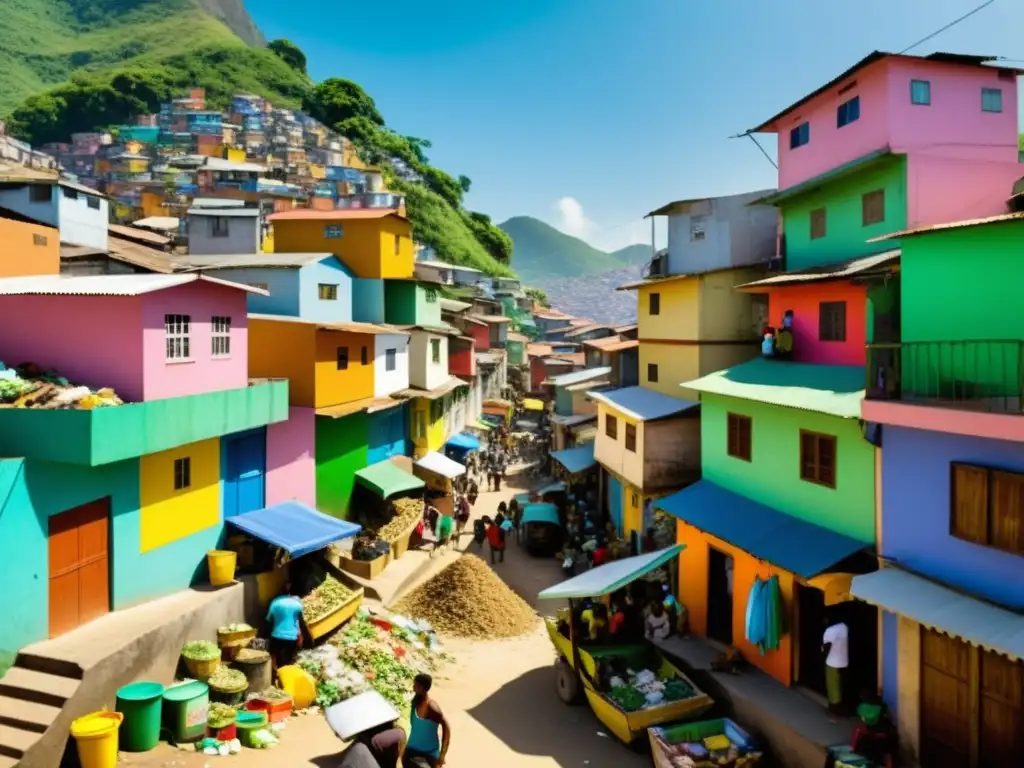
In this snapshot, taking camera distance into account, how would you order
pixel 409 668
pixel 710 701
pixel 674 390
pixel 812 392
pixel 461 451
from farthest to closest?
pixel 461 451, pixel 674 390, pixel 409 668, pixel 812 392, pixel 710 701

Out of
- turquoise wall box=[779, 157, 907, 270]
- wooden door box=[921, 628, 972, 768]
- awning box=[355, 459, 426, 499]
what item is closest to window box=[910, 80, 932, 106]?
turquoise wall box=[779, 157, 907, 270]

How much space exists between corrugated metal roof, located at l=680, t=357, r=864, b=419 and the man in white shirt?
3.61 m

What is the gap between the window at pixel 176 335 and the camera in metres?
15.4

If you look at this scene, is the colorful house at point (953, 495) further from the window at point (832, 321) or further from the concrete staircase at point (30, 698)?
the concrete staircase at point (30, 698)

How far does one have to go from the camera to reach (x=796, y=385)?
16.0 m

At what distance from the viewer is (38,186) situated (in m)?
35.1

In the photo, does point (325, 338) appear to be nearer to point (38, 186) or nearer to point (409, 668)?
point (409, 668)

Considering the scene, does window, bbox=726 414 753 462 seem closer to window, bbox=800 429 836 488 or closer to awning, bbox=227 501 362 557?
window, bbox=800 429 836 488

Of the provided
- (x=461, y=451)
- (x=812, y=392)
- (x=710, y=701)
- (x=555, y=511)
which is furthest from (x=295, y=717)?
(x=461, y=451)

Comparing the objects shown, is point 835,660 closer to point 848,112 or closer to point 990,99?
point 848,112

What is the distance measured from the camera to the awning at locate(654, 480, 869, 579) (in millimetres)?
13078

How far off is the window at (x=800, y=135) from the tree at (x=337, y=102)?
9393 centimetres

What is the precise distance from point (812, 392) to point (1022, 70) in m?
11.4

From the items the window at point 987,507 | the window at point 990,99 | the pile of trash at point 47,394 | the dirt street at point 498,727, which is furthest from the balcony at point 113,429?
the window at point 990,99
